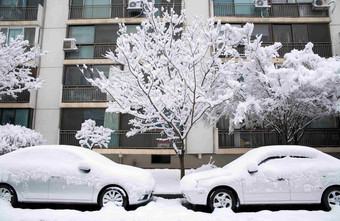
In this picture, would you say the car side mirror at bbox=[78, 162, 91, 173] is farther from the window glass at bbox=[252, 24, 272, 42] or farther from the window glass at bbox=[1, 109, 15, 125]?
the window glass at bbox=[252, 24, 272, 42]

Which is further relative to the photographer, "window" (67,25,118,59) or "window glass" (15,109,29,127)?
"window" (67,25,118,59)

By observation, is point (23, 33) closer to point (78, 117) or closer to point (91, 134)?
point (78, 117)

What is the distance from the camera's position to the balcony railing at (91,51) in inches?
617


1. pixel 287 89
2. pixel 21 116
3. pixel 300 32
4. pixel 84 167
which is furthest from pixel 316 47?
pixel 21 116

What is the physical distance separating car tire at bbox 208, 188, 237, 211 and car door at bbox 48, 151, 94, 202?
9.31ft

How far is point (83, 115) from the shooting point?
49.4ft

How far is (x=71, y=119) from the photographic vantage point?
15.1 meters

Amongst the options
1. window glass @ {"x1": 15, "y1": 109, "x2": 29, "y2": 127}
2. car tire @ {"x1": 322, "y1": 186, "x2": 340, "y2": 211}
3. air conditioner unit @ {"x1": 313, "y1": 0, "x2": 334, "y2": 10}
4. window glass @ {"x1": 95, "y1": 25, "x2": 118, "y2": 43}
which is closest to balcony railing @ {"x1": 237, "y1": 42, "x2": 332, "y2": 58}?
air conditioner unit @ {"x1": 313, "y1": 0, "x2": 334, "y2": 10}

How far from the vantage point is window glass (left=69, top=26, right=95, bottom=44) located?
16.2m

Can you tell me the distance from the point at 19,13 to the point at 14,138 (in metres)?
9.59

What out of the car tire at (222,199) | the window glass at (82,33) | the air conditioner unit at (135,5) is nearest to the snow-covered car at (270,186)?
the car tire at (222,199)

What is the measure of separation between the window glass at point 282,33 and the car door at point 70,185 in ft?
47.3

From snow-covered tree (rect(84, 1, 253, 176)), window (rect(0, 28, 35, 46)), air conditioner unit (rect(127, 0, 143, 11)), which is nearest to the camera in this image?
snow-covered tree (rect(84, 1, 253, 176))

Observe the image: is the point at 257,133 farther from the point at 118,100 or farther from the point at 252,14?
the point at 118,100
